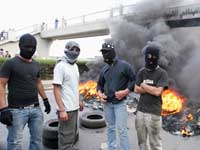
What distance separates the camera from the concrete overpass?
12.9 meters

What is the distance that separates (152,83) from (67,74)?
1.23 meters

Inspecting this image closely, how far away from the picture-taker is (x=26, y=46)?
3639mm

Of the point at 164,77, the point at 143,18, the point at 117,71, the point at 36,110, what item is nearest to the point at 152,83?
the point at 164,77

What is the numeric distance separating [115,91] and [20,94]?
1432mm

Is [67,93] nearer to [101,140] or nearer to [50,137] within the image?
[50,137]

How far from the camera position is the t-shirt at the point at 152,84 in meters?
3.75

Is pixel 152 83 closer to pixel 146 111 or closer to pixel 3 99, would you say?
pixel 146 111

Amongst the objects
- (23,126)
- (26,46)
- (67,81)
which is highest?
(26,46)

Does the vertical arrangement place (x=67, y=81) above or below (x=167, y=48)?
below

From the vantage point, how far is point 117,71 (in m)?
4.14

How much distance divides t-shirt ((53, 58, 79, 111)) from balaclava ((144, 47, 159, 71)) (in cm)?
111

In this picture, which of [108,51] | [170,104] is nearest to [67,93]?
[108,51]

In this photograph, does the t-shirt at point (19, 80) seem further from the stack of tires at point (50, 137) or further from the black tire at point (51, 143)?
the black tire at point (51, 143)

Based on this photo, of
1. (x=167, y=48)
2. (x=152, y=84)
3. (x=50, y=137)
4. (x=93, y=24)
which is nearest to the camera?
(x=152, y=84)
